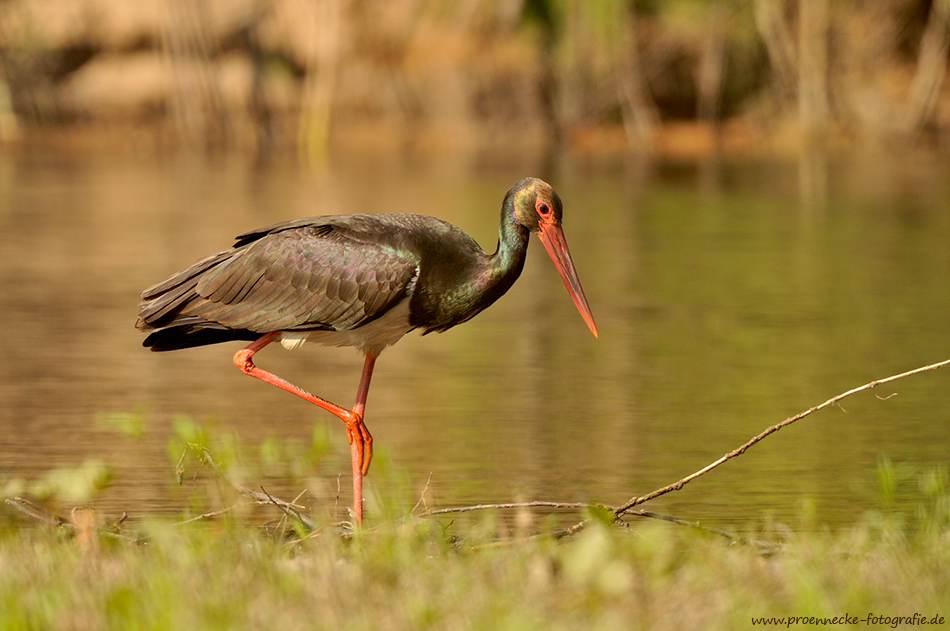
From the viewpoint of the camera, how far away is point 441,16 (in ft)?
103

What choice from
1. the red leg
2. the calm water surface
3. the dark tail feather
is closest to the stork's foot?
the red leg

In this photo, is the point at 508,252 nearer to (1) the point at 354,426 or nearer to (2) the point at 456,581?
(1) the point at 354,426

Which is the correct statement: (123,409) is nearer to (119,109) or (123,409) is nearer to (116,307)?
(116,307)

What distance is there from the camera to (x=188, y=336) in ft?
17.2

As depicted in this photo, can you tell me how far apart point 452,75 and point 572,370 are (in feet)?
75.2

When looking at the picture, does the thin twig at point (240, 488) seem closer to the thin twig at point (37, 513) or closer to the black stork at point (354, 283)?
the black stork at point (354, 283)

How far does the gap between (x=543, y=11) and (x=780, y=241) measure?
19.3 metres

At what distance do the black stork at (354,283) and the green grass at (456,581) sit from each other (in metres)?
1.08

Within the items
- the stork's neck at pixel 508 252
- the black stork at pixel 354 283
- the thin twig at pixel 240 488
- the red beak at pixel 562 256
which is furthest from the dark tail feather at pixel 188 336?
the red beak at pixel 562 256

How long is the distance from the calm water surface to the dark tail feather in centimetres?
29

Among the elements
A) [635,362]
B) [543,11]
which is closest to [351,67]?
[543,11]

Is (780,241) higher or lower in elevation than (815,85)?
lower

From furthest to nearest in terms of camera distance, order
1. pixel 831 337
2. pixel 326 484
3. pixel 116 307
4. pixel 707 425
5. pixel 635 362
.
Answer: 1. pixel 116 307
2. pixel 831 337
3. pixel 635 362
4. pixel 707 425
5. pixel 326 484

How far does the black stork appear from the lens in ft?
15.9
